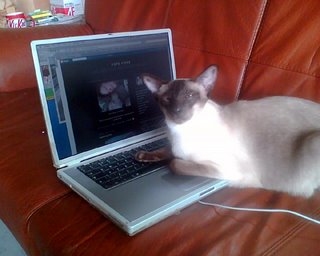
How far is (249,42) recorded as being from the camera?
1117 mm

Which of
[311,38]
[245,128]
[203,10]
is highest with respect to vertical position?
[203,10]

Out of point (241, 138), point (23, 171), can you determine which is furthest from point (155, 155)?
point (23, 171)

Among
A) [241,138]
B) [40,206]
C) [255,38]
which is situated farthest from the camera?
[255,38]

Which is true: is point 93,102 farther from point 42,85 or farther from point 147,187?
point 147,187

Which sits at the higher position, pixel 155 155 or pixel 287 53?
pixel 287 53

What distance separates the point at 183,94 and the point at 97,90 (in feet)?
0.87

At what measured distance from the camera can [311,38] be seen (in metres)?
0.99

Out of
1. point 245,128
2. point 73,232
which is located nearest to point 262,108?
point 245,128

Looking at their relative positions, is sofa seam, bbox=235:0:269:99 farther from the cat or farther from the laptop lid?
the laptop lid

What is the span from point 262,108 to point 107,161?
18.9 inches

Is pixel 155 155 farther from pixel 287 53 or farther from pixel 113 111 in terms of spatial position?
pixel 287 53

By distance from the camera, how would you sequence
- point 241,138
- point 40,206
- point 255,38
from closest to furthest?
point 40,206 → point 241,138 → point 255,38

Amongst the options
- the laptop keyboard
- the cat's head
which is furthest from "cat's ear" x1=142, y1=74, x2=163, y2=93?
A: the laptop keyboard

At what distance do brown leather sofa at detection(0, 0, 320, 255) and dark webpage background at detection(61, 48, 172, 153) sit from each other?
154 mm
